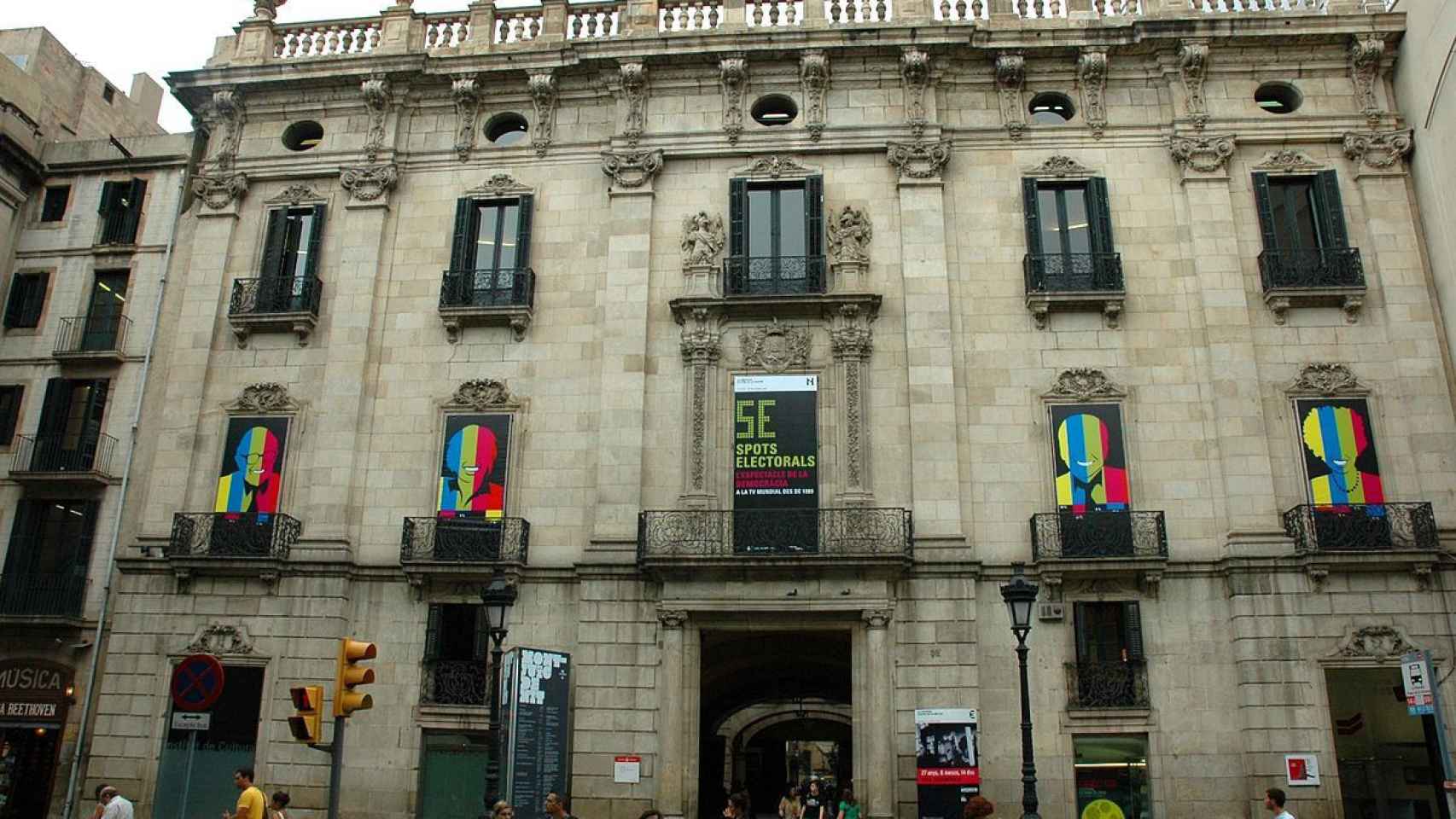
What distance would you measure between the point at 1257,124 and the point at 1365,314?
4833mm

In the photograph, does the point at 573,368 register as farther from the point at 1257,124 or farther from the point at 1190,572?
the point at 1257,124

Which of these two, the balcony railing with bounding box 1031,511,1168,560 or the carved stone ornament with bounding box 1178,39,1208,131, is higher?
the carved stone ornament with bounding box 1178,39,1208,131

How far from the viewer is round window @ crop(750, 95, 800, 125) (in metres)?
25.3

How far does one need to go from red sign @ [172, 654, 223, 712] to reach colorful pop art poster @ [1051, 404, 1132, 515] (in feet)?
51.5

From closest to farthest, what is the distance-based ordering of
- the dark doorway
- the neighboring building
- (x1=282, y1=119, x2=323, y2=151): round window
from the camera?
the neighboring building
the dark doorway
(x1=282, y1=119, x2=323, y2=151): round window

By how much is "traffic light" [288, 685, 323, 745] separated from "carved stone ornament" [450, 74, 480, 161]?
51.9 ft

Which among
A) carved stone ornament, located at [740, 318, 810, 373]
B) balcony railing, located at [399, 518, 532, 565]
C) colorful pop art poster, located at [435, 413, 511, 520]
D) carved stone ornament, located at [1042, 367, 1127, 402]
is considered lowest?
balcony railing, located at [399, 518, 532, 565]

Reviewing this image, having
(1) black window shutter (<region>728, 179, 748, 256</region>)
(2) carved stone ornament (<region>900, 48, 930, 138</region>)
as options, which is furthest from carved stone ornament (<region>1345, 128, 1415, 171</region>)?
(1) black window shutter (<region>728, 179, 748, 256</region>)

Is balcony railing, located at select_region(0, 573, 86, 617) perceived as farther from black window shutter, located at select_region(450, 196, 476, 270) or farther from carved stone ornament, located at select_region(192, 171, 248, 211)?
black window shutter, located at select_region(450, 196, 476, 270)

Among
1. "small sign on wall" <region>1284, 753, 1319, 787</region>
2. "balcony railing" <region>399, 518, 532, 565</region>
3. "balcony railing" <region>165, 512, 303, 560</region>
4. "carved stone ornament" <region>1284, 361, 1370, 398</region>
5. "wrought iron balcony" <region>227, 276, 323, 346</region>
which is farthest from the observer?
"wrought iron balcony" <region>227, 276, 323, 346</region>

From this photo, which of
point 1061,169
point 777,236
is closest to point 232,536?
point 777,236

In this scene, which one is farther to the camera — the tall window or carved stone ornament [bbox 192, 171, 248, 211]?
carved stone ornament [bbox 192, 171, 248, 211]

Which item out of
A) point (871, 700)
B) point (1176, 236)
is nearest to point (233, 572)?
point (871, 700)

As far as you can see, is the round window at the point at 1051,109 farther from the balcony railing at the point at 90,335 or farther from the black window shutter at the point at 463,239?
the balcony railing at the point at 90,335
